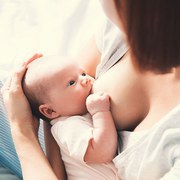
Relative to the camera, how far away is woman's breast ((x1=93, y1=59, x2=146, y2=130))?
874 mm

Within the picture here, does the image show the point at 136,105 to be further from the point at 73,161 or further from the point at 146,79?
the point at 73,161

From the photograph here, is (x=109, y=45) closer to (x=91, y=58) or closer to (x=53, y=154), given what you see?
(x=91, y=58)

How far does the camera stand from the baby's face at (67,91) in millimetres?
916

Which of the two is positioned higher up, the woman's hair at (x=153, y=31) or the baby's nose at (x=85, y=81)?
the woman's hair at (x=153, y=31)

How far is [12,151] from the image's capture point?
111cm

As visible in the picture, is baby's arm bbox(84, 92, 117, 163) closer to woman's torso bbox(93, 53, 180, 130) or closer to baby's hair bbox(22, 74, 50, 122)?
woman's torso bbox(93, 53, 180, 130)

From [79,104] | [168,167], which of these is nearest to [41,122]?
[79,104]

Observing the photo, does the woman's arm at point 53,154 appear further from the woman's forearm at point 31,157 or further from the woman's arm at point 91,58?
the woman's arm at point 91,58

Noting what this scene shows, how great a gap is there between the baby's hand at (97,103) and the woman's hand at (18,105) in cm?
17

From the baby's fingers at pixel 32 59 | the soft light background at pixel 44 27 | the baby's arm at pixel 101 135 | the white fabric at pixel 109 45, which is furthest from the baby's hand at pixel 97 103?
Answer: the soft light background at pixel 44 27

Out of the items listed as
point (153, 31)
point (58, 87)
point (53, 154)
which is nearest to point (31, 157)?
point (53, 154)

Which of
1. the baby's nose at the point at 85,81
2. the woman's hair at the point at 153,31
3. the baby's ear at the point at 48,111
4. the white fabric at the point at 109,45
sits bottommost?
the baby's ear at the point at 48,111

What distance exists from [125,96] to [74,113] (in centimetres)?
13

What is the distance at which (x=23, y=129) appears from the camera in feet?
3.21
